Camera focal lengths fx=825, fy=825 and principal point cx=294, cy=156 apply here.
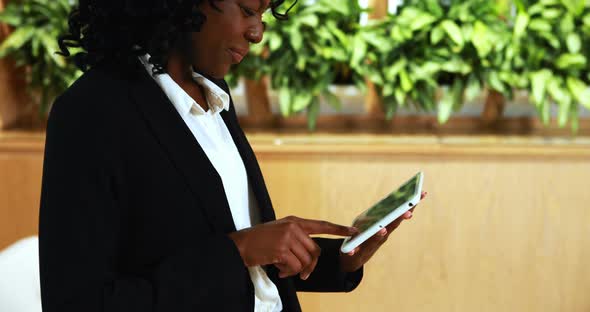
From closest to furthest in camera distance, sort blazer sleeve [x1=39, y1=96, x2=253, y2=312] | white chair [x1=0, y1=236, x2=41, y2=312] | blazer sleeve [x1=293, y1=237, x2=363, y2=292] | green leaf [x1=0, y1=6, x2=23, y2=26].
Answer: blazer sleeve [x1=39, y1=96, x2=253, y2=312]
blazer sleeve [x1=293, y1=237, x2=363, y2=292]
white chair [x1=0, y1=236, x2=41, y2=312]
green leaf [x1=0, y1=6, x2=23, y2=26]

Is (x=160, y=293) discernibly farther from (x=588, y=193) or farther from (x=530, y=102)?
(x=530, y=102)

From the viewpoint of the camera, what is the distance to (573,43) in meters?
3.58

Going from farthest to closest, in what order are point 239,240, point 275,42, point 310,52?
1. point 310,52
2. point 275,42
3. point 239,240

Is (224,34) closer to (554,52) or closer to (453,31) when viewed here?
(453,31)

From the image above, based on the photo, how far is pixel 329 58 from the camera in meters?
3.62

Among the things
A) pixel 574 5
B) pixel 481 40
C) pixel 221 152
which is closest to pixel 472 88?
pixel 481 40

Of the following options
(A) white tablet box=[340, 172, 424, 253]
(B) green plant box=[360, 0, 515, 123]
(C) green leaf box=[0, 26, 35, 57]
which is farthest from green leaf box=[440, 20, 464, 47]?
(A) white tablet box=[340, 172, 424, 253]

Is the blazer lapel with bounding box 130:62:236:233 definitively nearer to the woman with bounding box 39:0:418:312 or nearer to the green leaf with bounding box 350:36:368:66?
the woman with bounding box 39:0:418:312

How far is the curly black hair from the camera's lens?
1.19m

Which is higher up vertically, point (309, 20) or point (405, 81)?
point (309, 20)

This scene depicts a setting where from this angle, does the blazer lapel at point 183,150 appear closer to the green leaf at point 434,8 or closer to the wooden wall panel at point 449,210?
the wooden wall panel at point 449,210

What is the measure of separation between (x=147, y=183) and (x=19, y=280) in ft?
3.30

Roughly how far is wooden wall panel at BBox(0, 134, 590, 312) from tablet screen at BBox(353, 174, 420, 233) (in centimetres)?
186

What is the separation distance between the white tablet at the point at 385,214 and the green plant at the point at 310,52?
2.18 meters
